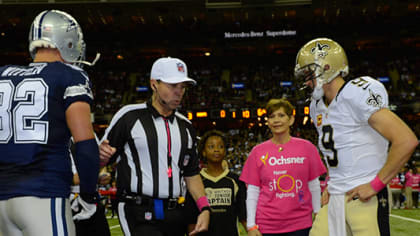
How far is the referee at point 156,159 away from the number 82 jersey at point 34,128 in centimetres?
82

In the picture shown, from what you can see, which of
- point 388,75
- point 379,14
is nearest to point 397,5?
point 379,14

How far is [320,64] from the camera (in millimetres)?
3367

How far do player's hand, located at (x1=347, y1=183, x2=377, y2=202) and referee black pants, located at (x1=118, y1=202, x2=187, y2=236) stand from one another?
1.27 meters

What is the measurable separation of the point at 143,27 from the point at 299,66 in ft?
98.8

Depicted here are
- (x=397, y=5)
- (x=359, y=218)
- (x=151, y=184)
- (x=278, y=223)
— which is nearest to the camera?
(x=359, y=218)

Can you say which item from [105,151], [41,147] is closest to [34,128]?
[41,147]

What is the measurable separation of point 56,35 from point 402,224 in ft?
34.3

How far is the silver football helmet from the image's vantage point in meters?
2.54

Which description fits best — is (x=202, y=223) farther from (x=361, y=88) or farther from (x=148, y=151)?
(x=361, y=88)

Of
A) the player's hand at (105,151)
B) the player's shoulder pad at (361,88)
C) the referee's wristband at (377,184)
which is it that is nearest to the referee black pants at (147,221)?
the player's hand at (105,151)

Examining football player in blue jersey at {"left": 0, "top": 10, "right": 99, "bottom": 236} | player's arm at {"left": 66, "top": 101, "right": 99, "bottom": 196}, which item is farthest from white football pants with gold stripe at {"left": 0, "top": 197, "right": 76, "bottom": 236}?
player's arm at {"left": 66, "top": 101, "right": 99, "bottom": 196}

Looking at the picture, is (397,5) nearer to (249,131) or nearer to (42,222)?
(249,131)

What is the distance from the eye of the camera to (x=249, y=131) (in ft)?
96.5

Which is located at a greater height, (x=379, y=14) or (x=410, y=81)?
(x=379, y=14)
